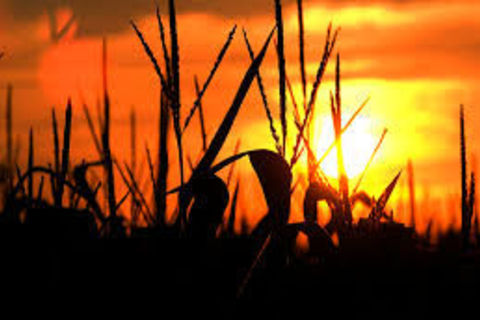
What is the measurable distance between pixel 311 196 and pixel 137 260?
517 millimetres

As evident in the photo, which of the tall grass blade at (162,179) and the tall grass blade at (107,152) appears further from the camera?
the tall grass blade at (107,152)

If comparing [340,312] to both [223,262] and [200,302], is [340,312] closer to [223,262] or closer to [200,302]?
[200,302]

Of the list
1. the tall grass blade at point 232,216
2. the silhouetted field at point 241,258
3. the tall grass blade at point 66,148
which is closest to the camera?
the silhouetted field at point 241,258

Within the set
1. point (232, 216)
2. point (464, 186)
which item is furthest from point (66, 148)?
point (464, 186)

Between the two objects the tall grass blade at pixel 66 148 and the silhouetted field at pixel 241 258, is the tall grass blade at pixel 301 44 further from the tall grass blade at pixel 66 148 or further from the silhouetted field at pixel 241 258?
the tall grass blade at pixel 66 148

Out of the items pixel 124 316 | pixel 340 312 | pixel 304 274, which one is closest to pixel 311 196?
pixel 304 274

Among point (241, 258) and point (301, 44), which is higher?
point (301, 44)

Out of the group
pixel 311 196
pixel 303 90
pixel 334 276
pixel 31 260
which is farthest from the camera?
pixel 303 90

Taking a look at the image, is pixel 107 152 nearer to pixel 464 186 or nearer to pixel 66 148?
pixel 66 148

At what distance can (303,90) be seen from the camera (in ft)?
→ 8.66

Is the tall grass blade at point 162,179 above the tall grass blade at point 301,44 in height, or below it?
below

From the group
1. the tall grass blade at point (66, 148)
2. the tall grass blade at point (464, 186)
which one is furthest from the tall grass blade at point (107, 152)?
the tall grass blade at point (464, 186)

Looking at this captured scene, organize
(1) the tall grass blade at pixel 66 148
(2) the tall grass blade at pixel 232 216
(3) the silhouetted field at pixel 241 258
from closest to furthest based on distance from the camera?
(3) the silhouetted field at pixel 241 258, (1) the tall grass blade at pixel 66 148, (2) the tall grass blade at pixel 232 216

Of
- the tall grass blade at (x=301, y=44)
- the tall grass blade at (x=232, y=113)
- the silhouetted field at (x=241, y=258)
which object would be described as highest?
the tall grass blade at (x=301, y=44)
